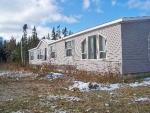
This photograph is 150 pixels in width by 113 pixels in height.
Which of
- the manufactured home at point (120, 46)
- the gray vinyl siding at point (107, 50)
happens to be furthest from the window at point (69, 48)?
the manufactured home at point (120, 46)

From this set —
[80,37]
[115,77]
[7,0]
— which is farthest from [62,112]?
[7,0]

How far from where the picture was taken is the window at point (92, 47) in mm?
12562

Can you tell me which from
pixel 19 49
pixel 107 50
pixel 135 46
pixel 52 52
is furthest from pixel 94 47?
pixel 19 49

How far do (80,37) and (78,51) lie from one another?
3.96 ft

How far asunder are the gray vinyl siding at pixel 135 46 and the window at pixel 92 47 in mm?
2977

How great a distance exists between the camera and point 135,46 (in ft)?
33.3

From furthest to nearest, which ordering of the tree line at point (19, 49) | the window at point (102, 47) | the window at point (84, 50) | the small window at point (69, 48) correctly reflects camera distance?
1. the tree line at point (19, 49)
2. the small window at point (69, 48)
3. the window at point (84, 50)
4. the window at point (102, 47)

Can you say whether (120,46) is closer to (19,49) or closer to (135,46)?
(135,46)

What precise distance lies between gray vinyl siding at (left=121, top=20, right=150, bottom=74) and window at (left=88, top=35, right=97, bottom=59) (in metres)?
→ 2.98

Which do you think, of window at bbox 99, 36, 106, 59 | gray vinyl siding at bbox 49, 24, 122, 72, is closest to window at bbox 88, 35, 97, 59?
gray vinyl siding at bbox 49, 24, 122, 72

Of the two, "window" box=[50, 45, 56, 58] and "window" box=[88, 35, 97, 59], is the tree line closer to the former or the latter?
"window" box=[50, 45, 56, 58]

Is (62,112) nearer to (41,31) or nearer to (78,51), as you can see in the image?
(78,51)

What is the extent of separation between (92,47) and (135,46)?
3.50 metres

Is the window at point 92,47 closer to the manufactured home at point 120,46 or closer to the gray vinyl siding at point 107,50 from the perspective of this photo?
the manufactured home at point 120,46
